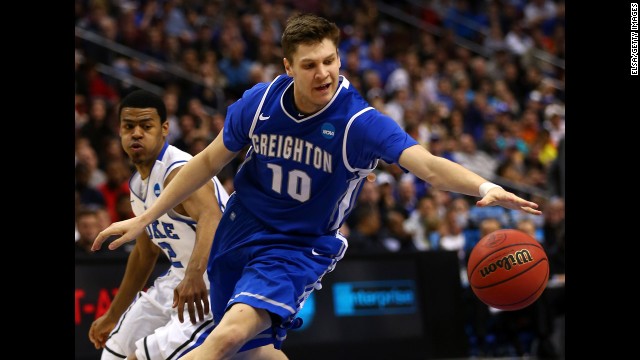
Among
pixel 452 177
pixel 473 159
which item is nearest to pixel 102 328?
pixel 452 177

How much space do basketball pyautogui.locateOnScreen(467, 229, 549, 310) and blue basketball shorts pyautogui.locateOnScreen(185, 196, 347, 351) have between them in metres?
0.91

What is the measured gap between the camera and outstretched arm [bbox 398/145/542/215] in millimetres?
4047

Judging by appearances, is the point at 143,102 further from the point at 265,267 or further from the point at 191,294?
the point at 265,267

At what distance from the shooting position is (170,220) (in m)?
5.61

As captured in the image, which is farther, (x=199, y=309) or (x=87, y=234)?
(x=87, y=234)

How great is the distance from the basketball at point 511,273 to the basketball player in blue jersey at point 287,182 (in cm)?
94

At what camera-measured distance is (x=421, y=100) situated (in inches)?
644

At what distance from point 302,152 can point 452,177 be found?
33.6 inches

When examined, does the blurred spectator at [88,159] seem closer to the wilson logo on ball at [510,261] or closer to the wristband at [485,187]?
the wilson logo on ball at [510,261]

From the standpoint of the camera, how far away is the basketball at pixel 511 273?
17.3 ft

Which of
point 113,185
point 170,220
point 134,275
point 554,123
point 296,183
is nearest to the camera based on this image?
point 296,183
